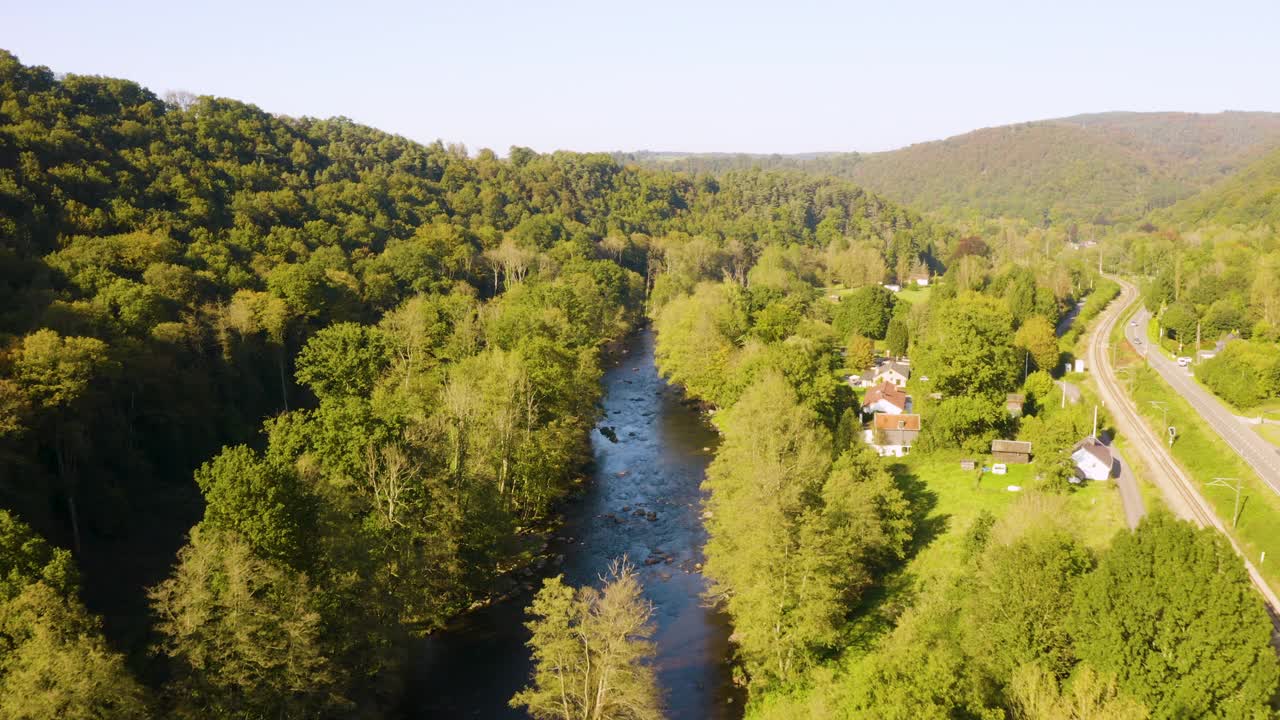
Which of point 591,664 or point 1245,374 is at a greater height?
point 591,664

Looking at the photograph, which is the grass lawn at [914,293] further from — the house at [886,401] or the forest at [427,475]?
the house at [886,401]

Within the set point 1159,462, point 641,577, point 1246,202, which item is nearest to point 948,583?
point 641,577

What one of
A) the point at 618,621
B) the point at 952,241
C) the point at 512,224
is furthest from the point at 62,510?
the point at 952,241

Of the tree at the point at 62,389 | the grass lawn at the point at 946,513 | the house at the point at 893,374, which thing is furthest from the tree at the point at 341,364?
the house at the point at 893,374

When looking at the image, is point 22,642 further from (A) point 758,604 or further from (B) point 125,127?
(B) point 125,127

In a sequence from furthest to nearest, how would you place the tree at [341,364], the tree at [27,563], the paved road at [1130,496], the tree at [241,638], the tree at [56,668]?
1. the tree at [341,364]
2. the paved road at [1130,496]
3. the tree at [27,563]
4. the tree at [241,638]
5. the tree at [56,668]

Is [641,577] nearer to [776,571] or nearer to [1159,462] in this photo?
[776,571]
